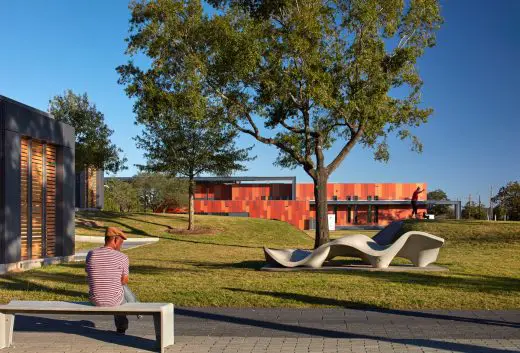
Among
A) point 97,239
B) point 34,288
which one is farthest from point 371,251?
point 97,239

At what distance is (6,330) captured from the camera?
Result: 292 inches

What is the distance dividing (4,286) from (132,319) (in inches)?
198

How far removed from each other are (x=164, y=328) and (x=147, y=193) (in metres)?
60.4

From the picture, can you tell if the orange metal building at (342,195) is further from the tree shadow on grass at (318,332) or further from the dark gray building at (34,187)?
the tree shadow on grass at (318,332)

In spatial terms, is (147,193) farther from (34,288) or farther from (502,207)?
(34,288)

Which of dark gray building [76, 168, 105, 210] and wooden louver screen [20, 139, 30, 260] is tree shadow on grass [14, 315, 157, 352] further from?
dark gray building [76, 168, 105, 210]

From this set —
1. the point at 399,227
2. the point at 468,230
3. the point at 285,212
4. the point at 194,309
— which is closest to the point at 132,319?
the point at 194,309

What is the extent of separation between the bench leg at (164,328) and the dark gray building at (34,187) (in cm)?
954

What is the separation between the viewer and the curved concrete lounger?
15430 mm

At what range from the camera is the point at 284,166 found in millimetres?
25328

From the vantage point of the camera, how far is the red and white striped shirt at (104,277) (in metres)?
7.32

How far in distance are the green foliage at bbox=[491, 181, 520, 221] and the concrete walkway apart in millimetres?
64418

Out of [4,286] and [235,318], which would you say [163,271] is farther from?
[235,318]

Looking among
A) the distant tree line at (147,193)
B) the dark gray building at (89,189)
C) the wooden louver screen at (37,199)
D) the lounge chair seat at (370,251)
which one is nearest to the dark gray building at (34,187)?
the wooden louver screen at (37,199)
